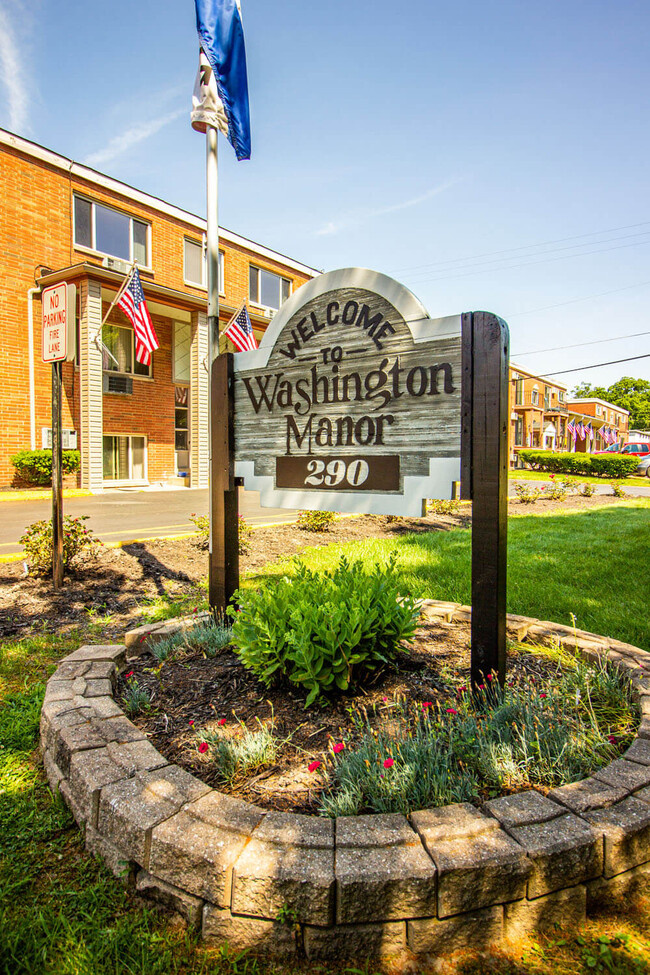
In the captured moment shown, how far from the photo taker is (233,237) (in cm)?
2269

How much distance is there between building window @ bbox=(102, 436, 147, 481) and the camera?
59.6 feet

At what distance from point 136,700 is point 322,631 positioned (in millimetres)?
1033

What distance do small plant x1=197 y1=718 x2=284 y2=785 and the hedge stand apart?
102ft

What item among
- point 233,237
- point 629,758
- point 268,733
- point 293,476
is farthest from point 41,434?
point 629,758

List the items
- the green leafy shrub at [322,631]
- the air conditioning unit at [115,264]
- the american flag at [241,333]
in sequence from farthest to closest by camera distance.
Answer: the air conditioning unit at [115,264] < the american flag at [241,333] < the green leafy shrub at [322,631]

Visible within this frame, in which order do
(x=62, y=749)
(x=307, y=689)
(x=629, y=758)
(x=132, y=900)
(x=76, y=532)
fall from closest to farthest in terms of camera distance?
(x=132, y=900) < (x=629, y=758) < (x=62, y=749) < (x=307, y=689) < (x=76, y=532)

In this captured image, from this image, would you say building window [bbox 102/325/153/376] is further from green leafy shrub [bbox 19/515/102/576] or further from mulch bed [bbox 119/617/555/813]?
mulch bed [bbox 119/617/555/813]

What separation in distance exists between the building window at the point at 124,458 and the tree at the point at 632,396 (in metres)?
89.4

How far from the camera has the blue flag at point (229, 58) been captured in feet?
16.8

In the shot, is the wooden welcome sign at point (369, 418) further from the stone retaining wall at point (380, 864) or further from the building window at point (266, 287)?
the building window at point (266, 287)

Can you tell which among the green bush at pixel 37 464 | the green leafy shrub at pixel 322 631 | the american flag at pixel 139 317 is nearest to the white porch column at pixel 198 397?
the green bush at pixel 37 464

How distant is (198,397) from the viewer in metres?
18.6

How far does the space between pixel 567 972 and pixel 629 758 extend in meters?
0.74

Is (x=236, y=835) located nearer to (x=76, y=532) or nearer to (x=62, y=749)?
(x=62, y=749)
